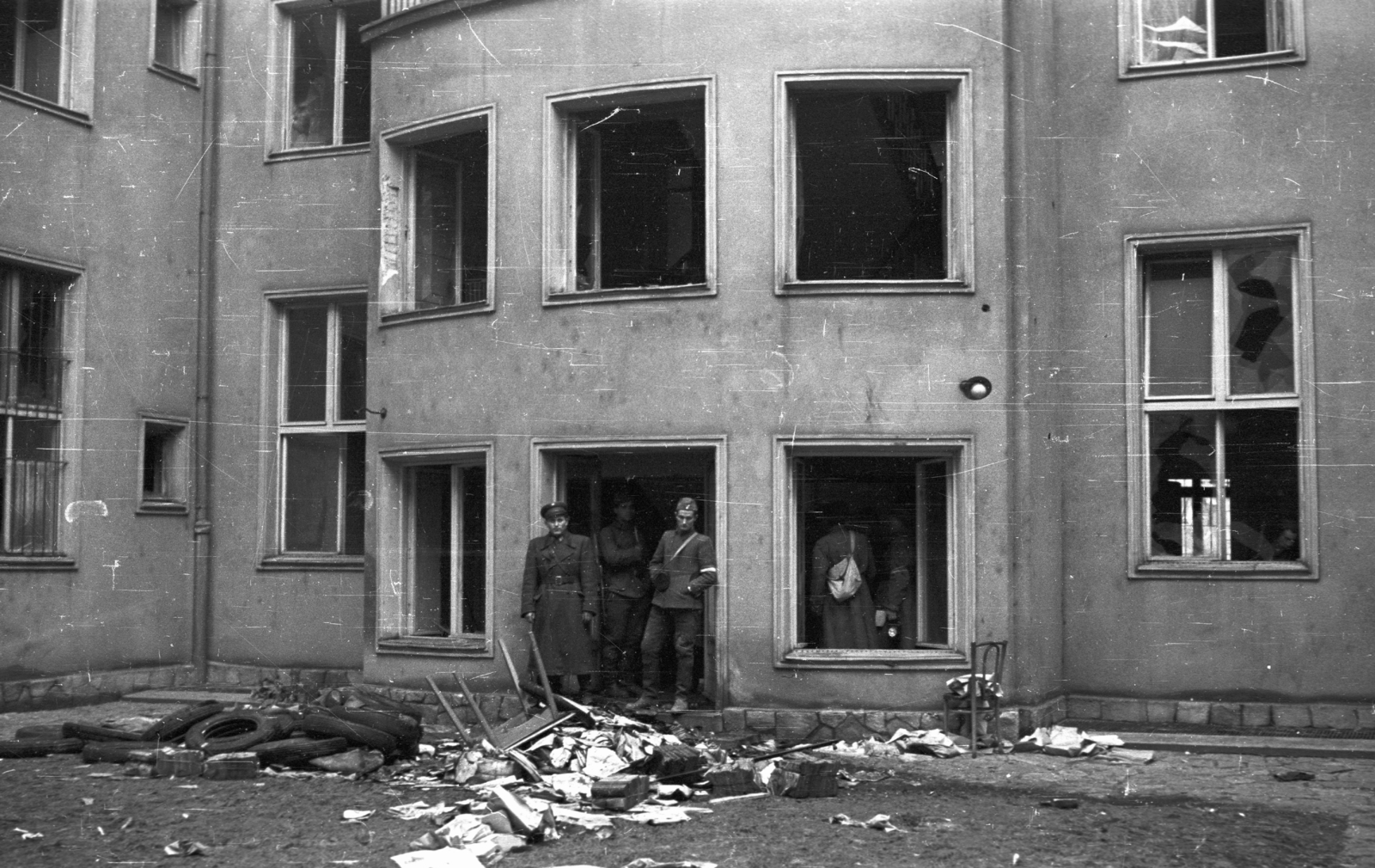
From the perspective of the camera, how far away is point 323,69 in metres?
18.2

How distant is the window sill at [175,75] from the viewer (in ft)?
57.3

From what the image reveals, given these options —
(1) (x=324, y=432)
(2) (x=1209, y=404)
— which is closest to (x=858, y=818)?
(2) (x=1209, y=404)

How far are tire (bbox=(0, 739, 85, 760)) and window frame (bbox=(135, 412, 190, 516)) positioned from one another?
5152 mm

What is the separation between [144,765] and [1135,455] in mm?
8793

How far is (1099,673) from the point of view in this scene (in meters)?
14.3

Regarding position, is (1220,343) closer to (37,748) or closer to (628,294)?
(628,294)

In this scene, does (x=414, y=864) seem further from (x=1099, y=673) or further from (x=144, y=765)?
(x=1099, y=673)

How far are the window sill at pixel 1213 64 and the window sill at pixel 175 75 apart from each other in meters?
10.3

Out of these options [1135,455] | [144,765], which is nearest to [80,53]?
[144,765]

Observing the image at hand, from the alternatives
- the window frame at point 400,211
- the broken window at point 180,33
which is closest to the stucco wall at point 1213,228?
the window frame at point 400,211

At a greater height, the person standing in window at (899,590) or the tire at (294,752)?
the person standing in window at (899,590)

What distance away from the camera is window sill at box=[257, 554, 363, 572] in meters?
17.3

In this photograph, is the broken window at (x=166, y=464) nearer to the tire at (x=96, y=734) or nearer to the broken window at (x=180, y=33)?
the broken window at (x=180, y=33)

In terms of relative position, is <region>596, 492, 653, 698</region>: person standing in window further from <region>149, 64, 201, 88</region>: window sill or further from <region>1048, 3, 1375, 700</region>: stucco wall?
<region>149, 64, 201, 88</region>: window sill
